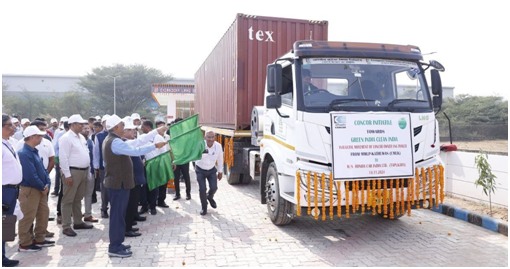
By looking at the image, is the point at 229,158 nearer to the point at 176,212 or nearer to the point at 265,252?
the point at 176,212

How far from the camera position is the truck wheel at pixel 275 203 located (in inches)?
224

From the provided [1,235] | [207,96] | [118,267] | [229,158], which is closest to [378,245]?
[118,267]

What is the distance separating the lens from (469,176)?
23.8 ft

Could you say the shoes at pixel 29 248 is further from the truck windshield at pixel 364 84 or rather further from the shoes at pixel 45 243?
the truck windshield at pixel 364 84

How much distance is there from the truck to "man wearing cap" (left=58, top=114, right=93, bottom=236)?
2.83 meters

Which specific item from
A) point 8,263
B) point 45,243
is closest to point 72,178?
point 45,243

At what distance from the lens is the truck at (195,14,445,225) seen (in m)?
4.85

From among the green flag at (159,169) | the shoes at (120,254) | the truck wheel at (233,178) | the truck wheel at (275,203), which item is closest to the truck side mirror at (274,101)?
the truck wheel at (275,203)

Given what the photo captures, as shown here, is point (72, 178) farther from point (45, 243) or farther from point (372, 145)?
point (372, 145)

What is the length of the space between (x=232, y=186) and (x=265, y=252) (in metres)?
5.08

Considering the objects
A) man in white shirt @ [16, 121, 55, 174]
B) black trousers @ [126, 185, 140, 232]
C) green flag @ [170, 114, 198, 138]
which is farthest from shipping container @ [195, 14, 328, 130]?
man in white shirt @ [16, 121, 55, 174]

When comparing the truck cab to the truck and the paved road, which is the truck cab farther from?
the paved road

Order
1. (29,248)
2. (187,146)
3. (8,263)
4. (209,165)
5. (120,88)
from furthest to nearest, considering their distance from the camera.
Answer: (120,88)
(209,165)
(187,146)
(29,248)
(8,263)

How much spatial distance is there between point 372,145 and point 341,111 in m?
0.58
